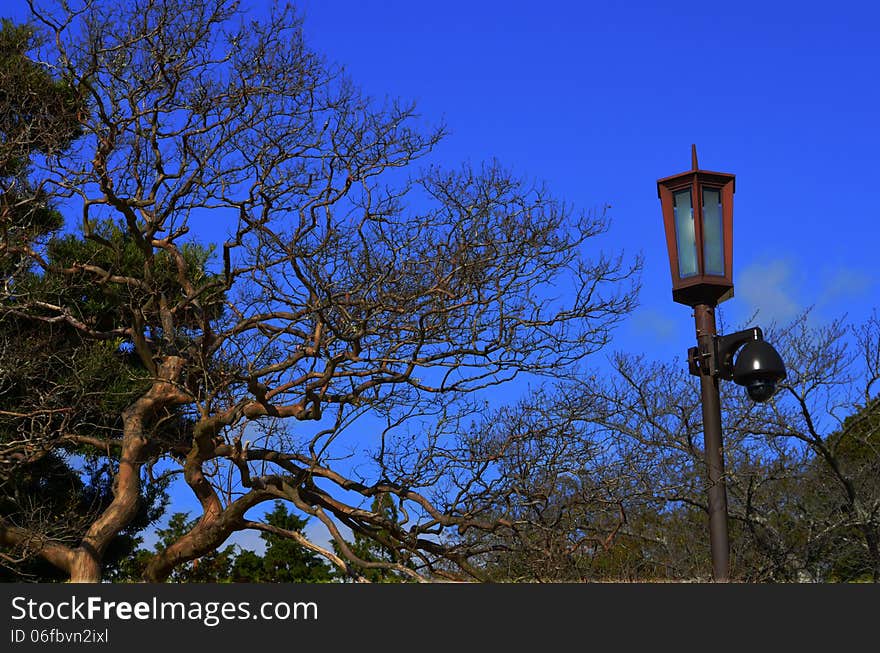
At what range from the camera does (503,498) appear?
1126 cm

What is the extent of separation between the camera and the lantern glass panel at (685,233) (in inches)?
238

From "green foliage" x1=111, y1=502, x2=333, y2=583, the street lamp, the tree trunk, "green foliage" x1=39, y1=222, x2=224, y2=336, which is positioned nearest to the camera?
the street lamp

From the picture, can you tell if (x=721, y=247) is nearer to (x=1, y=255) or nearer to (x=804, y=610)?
(x=804, y=610)

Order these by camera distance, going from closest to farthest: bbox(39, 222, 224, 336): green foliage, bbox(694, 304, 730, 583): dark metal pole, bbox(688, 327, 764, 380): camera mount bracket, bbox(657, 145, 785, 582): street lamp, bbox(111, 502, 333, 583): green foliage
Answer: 1. bbox(694, 304, 730, 583): dark metal pole
2. bbox(657, 145, 785, 582): street lamp
3. bbox(688, 327, 764, 380): camera mount bracket
4. bbox(39, 222, 224, 336): green foliage
5. bbox(111, 502, 333, 583): green foliage

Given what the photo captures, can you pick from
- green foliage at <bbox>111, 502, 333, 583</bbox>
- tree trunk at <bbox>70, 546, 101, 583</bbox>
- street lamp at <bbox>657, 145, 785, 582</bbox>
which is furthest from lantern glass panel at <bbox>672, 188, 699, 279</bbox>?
green foliage at <bbox>111, 502, 333, 583</bbox>

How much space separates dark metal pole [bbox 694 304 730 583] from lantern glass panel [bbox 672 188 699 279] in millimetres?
259

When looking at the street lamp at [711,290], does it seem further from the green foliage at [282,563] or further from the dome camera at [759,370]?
the green foliage at [282,563]

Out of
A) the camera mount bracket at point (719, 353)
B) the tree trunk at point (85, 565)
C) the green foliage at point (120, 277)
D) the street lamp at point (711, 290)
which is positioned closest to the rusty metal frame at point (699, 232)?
the street lamp at point (711, 290)

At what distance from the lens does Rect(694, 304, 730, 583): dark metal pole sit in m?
5.59

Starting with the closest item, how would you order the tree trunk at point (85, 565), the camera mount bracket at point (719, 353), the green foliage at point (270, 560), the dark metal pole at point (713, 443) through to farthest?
the dark metal pole at point (713, 443)
the camera mount bracket at point (719, 353)
the tree trunk at point (85, 565)
the green foliage at point (270, 560)

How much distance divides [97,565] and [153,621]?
8542 millimetres

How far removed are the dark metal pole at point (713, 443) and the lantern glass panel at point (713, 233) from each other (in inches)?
10.2

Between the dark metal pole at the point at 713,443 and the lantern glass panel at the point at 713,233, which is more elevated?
the lantern glass panel at the point at 713,233

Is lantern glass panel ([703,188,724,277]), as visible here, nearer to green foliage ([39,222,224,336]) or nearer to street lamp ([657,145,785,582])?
street lamp ([657,145,785,582])
